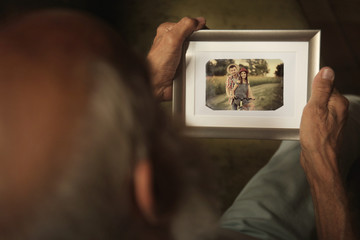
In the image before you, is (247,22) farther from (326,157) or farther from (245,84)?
(326,157)

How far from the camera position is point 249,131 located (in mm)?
823

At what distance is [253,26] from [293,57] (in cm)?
62

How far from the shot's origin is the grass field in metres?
0.82

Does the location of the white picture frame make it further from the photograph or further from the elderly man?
the elderly man

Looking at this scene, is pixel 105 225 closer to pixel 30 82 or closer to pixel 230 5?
pixel 30 82

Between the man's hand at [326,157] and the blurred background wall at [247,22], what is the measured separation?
1.78ft

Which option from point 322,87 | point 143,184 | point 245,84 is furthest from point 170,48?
point 143,184

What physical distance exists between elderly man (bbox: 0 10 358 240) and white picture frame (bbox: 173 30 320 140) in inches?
20.1

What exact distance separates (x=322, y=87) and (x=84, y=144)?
64 cm

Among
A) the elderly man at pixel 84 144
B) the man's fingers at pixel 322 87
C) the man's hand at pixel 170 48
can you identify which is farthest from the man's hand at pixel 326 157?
the elderly man at pixel 84 144

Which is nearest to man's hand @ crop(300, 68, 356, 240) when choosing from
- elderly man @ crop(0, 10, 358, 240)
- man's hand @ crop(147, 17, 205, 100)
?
man's hand @ crop(147, 17, 205, 100)

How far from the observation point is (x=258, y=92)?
2.72ft

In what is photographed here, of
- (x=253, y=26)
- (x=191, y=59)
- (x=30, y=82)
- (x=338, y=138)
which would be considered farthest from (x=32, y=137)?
(x=253, y=26)

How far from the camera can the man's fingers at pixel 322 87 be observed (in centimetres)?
74
